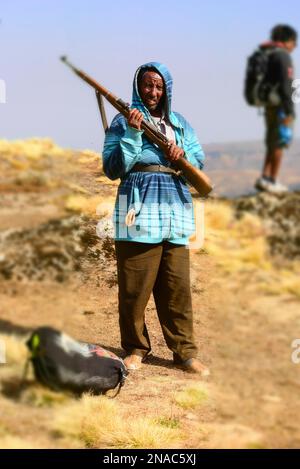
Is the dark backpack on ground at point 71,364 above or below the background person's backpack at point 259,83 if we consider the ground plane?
below

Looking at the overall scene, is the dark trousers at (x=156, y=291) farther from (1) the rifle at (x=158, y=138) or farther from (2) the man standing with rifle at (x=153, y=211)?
(1) the rifle at (x=158, y=138)

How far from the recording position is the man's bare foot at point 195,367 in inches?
168

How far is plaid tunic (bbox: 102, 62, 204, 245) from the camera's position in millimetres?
3750

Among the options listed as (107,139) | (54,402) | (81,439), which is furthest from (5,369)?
(107,139)

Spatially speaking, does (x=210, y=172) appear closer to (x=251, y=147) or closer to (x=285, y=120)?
(x=251, y=147)

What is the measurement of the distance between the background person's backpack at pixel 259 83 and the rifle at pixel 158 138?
58.5 inches

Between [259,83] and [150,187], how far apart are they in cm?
176

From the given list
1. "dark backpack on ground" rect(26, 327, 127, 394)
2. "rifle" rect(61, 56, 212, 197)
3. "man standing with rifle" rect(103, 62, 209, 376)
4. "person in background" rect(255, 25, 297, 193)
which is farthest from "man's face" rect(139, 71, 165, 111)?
"person in background" rect(255, 25, 297, 193)

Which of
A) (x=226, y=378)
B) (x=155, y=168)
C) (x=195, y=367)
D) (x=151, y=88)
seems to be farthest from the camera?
(x=195, y=367)

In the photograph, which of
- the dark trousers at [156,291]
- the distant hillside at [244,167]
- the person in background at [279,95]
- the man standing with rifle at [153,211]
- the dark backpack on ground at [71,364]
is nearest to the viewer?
the person in background at [279,95]

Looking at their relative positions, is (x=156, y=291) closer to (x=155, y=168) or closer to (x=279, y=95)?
(x=155, y=168)

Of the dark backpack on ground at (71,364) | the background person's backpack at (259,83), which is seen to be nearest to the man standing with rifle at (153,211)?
the dark backpack on ground at (71,364)

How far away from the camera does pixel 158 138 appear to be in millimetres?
3635

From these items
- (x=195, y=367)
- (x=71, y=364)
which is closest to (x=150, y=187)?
(x=71, y=364)
